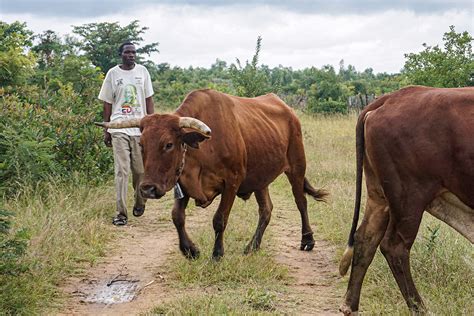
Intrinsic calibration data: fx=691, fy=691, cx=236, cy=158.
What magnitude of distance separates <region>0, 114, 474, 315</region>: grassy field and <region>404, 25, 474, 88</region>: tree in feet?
17.0

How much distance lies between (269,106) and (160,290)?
311 centimetres

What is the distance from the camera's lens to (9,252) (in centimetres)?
536

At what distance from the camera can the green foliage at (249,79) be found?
729 inches

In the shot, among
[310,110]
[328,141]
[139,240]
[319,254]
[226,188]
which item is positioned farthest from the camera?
[310,110]

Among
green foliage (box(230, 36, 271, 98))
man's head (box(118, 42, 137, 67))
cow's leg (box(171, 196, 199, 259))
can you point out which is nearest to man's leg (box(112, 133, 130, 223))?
man's head (box(118, 42, 137, 67))

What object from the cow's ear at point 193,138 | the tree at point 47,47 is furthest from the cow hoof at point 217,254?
the tree at point 47,47

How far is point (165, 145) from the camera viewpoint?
627 cm

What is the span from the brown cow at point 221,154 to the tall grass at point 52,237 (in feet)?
3.62

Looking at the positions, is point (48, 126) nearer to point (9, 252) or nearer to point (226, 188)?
point (226, 188)

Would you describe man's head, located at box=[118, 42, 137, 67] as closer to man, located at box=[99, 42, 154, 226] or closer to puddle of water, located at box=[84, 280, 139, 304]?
man, located at box=[99, 42, 154, 226]

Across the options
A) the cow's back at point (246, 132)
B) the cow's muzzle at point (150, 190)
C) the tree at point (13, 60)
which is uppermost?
the tree at point (13, 60)

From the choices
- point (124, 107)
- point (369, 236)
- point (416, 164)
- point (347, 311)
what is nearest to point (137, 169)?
point (124, 107)

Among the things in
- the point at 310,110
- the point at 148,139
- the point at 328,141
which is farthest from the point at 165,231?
the point at 310,110

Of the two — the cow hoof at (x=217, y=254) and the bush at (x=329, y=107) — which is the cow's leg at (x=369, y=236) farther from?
the bush at (x=329, y=107)
